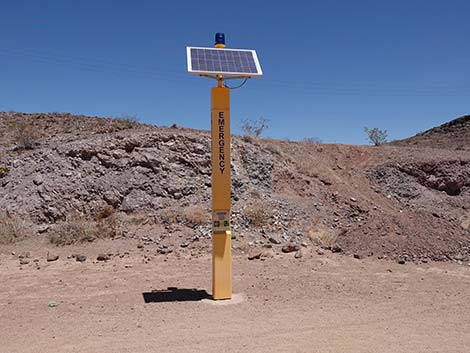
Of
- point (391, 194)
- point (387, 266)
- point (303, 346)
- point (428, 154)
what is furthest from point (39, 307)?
point (428, 154)

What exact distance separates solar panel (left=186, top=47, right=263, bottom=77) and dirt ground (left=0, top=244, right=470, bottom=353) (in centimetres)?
362

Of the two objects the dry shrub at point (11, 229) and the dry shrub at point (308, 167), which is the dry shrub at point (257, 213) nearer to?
the dry shrub at point (308, 167)

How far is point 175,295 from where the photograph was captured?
918cm

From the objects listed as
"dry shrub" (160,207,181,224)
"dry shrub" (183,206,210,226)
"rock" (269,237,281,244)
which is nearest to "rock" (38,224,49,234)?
"dry shrub" (160,207,181,224)

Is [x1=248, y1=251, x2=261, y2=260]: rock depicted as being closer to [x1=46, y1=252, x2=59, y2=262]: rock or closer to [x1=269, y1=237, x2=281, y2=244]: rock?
[x1=269, y1=237, x2=281, y2=244]: rock

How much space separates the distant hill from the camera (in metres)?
30.0

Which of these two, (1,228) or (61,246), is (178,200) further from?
(1,228)

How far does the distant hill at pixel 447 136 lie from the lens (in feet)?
98.4

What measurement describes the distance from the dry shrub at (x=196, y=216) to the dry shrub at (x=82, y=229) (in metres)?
1.83

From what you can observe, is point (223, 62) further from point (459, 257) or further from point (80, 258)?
point (459, 257)

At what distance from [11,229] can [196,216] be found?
4471 millimetres

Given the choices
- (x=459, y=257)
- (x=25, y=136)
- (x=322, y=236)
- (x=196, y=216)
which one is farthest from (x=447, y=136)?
(x=25, y=136)

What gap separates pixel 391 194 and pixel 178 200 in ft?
25.1

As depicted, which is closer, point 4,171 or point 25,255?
point 25,255
